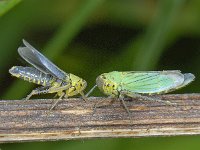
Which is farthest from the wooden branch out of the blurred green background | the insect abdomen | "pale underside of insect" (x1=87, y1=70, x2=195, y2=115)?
the blurred green background

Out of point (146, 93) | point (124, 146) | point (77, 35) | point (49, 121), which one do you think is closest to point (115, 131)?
point (49, 121)

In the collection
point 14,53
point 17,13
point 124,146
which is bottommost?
point 124,146

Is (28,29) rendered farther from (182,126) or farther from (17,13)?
(182,126)

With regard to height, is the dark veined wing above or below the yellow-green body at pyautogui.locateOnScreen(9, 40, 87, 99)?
above

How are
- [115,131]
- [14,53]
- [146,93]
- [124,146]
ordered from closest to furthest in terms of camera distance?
[115,131] → [146,93] → [124,146] → [14,53]

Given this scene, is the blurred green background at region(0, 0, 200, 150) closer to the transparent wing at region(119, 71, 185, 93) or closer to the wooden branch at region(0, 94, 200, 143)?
the transparent wing at region(119, 71, 185, 93)

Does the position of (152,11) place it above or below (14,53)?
above

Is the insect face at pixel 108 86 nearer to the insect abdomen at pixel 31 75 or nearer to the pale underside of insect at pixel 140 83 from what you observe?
the pale underside of insect at pixel 140 83

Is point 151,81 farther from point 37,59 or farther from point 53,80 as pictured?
point 37,59
